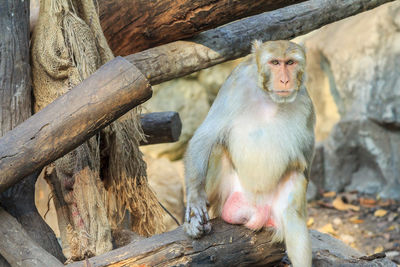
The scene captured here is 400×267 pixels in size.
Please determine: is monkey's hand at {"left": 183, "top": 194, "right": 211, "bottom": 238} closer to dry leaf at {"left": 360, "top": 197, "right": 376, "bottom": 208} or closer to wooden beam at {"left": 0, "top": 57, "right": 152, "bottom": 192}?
wooden beam at {"left": 0, "top": 57, "right": 152, "bottom": 192}

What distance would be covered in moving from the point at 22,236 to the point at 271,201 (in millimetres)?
1419

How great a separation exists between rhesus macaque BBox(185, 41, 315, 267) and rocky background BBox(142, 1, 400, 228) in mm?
3113

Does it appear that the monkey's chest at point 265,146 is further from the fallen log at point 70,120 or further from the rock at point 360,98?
the rock at point 360,98

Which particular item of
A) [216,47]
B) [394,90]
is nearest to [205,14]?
[216,47]

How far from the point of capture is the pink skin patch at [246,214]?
3.32m

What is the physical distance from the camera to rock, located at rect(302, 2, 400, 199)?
6.73m

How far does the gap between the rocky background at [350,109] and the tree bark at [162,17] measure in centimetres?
288

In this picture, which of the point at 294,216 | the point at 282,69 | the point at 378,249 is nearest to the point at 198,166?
the point at 294,216

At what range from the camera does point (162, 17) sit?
3.72 meters

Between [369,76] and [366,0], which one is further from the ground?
[366,0]

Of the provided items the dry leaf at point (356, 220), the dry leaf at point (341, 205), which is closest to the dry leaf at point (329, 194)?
the dry leaf at point (341, 205)

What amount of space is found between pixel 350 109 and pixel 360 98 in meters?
0.20

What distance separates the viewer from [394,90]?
6652mm

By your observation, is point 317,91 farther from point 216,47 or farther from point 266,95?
point 266,95
